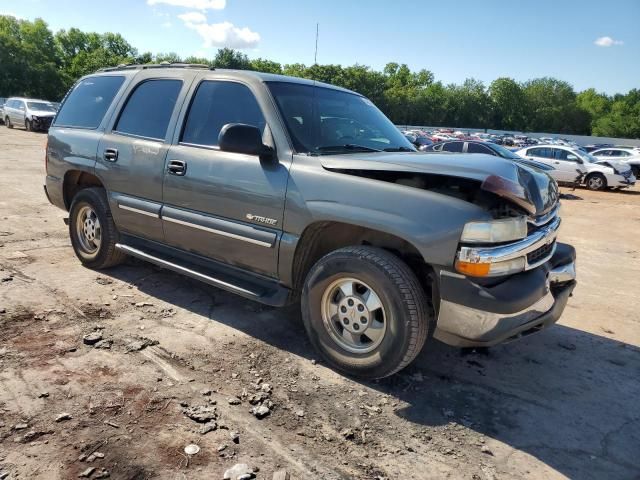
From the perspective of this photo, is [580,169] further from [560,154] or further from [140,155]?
[140,155]

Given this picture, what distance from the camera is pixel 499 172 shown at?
9.25ft

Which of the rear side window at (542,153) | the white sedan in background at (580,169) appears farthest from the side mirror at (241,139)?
the rear side window at (542,153)

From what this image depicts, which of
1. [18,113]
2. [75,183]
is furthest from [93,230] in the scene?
[18,113]

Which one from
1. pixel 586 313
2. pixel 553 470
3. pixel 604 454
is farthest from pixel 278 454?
pixel 586 313

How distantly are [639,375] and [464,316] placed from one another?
1.92 metres

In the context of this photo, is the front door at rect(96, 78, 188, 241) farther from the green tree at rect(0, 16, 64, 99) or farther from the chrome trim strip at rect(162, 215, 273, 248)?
the green tree at rect(0, 16, 64, 99)

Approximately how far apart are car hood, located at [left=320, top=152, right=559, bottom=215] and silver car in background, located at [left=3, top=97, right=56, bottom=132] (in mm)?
26019

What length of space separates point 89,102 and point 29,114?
24.0 metres

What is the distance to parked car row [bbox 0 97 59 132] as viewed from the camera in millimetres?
24781

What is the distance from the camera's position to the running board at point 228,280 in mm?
3469

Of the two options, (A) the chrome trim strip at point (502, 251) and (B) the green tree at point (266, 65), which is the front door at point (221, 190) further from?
(B) the green tree at point (266, 65)

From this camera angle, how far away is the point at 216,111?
3.88 metres

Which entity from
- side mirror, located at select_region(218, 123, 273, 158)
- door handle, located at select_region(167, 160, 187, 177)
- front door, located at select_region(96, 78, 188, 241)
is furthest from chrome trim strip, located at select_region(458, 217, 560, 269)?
front door, located at select_region(96, 78, 188, 241)

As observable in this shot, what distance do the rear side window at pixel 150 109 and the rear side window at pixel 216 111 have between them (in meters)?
0.29
